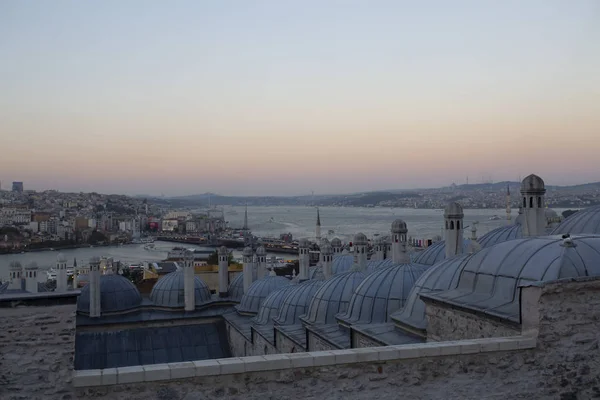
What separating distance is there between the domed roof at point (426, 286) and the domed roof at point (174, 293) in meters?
10.8

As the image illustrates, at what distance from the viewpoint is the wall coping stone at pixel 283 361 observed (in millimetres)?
4168

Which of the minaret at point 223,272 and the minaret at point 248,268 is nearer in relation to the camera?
the minaret at point 248,268

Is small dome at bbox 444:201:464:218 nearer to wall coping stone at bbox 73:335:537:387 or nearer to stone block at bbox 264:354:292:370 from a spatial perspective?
wall coping stone at bbox 73:335:537:387

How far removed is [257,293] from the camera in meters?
16.9

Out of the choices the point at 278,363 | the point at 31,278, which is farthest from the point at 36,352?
the point at 31,278

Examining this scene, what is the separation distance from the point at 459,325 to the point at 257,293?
1116 centimetres

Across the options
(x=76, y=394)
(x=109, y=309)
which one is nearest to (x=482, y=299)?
(x=76, y=394)

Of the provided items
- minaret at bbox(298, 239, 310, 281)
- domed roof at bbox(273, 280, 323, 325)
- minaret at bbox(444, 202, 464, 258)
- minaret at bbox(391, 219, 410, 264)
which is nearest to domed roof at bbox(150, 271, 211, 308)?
minaret at bbox(298, 239, 310, 281)

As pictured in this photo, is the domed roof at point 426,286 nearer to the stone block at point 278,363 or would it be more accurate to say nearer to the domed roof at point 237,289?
the stone block at point 278,363

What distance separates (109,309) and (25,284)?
293 inches

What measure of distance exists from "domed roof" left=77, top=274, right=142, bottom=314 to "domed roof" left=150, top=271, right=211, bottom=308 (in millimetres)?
665

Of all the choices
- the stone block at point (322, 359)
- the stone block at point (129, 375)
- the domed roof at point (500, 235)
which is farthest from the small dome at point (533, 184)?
the stone block at point (129, 375)

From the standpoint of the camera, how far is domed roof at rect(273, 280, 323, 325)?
1324cm

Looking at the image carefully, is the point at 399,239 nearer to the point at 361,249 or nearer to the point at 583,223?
the point at 361,249
